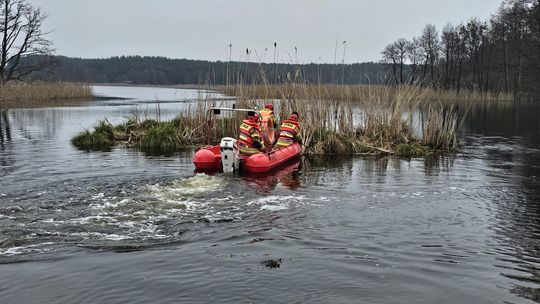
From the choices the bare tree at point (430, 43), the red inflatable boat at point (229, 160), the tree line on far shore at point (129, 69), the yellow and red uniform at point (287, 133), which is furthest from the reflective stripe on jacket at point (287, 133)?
the bare tree at point (430, 43)

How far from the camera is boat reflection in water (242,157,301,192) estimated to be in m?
11.5

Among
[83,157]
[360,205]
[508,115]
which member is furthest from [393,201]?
[508,115]

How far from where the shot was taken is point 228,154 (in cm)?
1217

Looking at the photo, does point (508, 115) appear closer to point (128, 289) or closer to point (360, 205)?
point (360, 205)

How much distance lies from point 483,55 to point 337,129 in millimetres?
50101

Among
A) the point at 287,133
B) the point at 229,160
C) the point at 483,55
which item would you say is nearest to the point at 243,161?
the point at 229,160

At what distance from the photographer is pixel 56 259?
6.53 m

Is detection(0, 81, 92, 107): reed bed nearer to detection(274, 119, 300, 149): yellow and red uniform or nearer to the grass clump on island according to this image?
the grass clump on island

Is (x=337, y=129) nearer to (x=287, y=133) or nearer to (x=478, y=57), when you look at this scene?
(x=287, y=133)

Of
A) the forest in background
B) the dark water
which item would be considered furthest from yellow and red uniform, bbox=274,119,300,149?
the forest in background

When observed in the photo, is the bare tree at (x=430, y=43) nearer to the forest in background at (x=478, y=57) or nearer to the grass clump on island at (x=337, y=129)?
the forest in background at (x=478, y=57)

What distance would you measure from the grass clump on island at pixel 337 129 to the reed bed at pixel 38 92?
86.0 ft

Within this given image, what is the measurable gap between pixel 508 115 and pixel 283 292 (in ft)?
107

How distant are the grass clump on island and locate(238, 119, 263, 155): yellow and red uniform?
374 centimetres
